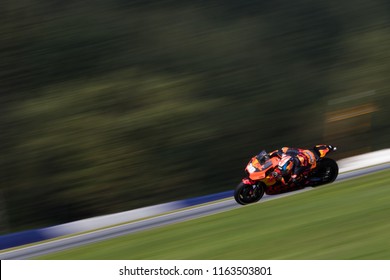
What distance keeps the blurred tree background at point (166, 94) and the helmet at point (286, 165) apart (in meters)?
6.77

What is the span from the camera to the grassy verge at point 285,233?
6863 mm

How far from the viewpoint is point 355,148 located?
53.7 ft

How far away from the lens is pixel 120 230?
9336mm

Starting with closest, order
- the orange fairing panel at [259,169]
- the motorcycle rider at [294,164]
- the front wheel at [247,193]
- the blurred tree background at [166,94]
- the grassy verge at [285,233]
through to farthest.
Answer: the grassy verge at [285,233] < the orange fairing panel at [259,169] < the motorcycle rider at [294,164] < the front wheel at [247,193] < the blurred tree background at [166,94]

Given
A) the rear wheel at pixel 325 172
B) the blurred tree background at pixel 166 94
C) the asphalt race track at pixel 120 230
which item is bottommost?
the asphalt race track at pixel 120 230

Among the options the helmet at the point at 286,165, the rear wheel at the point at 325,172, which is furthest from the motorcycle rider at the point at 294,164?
the rear wheel at the point at 325,172

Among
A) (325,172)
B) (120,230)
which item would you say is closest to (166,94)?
(120,230)

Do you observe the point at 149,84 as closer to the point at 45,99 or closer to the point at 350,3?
the point at 45,99

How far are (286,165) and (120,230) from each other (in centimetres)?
262

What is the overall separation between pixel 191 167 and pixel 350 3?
7.97 m

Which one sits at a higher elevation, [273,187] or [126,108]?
[126,108]

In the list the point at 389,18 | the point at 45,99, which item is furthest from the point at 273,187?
the point at 389,18

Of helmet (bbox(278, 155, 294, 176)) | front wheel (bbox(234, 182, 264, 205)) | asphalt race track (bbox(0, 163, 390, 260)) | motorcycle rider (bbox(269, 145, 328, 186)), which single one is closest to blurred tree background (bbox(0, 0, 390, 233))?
asphalt race track (bbox(0, 163, 390, 260))

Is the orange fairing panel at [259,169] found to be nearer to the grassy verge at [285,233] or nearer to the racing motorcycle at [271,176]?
the racing motorcycle at [271,176]
